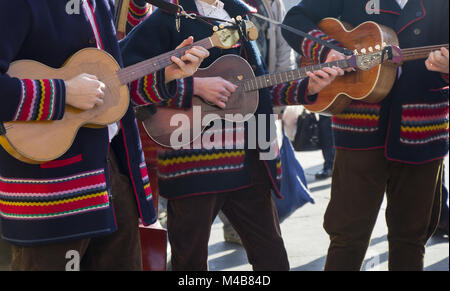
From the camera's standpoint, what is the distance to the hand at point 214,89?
2.23 metres

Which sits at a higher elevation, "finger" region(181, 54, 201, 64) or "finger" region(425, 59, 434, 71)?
"finger" region(181, 54, 201, 64)

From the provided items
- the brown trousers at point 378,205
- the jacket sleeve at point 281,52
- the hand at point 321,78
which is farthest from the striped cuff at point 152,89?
the jacket sleeve at point 281,52

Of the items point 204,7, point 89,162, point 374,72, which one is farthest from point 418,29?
point 89,162

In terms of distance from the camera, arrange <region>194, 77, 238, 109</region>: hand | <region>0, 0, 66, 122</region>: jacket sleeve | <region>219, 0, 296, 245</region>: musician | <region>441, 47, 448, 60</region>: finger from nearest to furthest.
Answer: <region>0, 0, 66, 122</region>: jacket sleeve < <region>441, 47, 448, 60</region>: finger < <region>194, 77, 238, 109</region>: hand < <region>219, 0, 296, 245</region>: musician

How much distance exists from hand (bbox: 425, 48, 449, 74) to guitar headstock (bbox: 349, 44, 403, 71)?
0.11 meters

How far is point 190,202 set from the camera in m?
2.25

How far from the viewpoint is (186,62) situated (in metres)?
1.98

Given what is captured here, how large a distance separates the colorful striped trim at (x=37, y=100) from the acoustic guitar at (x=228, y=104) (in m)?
0.65

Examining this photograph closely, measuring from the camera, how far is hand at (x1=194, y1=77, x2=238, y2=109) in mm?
2227

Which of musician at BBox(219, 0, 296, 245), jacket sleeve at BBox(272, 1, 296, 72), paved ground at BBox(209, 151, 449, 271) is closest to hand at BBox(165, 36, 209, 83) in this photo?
musician at BBox(219, 0, 296, 245)

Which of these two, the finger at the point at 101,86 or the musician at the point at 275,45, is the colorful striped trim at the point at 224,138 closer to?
the finger at the point at 101,86

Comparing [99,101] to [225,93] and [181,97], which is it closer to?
[181,97]

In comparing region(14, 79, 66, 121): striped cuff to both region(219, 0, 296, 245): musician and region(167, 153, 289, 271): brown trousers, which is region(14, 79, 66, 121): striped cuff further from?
region(219, 0, 296, 245): musician

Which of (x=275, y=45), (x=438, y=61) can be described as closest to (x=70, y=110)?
(x=438, y=61)
